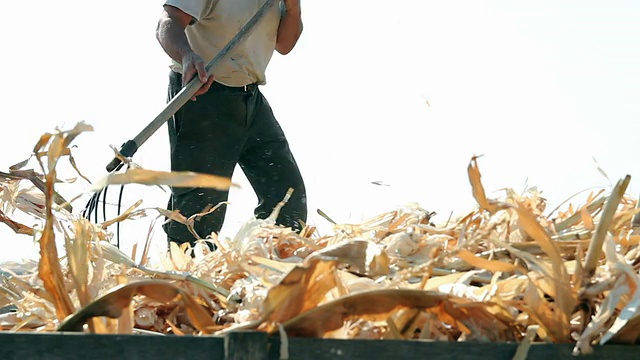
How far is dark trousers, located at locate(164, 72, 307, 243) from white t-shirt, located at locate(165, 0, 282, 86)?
8 cm

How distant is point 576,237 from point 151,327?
2.20ft

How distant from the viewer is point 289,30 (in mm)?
3789

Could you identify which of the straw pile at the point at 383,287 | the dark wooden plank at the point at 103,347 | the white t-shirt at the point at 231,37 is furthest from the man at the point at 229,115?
the dark wooden plank at the point at 103,347

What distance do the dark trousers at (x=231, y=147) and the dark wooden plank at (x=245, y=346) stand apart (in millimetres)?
2608

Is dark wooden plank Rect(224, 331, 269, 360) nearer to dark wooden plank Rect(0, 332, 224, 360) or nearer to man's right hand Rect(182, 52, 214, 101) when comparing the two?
dark wooden plank Rect(0, 332, 224, 360)

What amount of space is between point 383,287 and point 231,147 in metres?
2.65

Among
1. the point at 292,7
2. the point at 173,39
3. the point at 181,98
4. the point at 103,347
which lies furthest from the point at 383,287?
the point at 292,7

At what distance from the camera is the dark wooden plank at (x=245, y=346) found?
0.83 meters

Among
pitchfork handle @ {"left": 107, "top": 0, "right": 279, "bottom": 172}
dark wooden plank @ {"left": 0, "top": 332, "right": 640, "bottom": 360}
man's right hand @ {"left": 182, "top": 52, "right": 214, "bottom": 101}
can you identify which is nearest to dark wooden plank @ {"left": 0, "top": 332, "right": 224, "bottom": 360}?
dark wooden plank @ {"left": 0, "top": 332, "right": 640, "bottom": 360}

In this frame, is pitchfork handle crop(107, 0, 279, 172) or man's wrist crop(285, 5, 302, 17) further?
man's wrist crop(285, 5, 302, 17)

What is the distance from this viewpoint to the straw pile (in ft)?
3.06

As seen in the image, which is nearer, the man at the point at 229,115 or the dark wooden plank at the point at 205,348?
the dark wooden plank at the point at 205,348

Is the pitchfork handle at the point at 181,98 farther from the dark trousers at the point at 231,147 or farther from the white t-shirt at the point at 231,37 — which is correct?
the dark trousers at the point at 231,147

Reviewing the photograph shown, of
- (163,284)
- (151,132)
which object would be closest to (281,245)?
(163,284)
